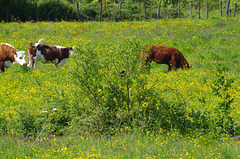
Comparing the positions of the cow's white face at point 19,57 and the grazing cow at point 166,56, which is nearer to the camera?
the cow's white face at point 19,57

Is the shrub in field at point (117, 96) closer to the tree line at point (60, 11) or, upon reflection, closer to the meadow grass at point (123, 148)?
the meadow grass at point (123, 148)

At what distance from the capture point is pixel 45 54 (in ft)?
48.7

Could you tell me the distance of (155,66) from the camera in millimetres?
16234

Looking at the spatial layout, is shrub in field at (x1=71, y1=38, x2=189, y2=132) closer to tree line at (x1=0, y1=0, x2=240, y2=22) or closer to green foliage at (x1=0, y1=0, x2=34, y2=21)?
tree line at (x1=0, y1=0, x2=240, y2=22)

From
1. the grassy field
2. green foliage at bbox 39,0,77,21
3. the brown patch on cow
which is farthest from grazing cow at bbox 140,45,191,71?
green foliage at bbox 39,0,77,21

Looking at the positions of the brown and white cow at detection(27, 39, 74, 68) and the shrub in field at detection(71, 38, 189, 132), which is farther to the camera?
the brown and white cow at detection(27, 39, 74, 68)

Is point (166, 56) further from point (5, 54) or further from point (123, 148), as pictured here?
point (123, 148)

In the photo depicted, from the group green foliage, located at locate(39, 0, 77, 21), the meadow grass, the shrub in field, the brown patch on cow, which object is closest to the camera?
the meadow grass

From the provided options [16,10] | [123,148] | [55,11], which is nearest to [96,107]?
[123,148]

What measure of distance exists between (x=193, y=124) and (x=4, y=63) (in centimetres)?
1055

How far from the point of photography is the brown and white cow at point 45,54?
47.7ft

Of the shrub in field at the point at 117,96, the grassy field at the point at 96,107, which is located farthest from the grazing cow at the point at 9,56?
the shrub in field at the point at 117,96

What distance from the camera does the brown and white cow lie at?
14531mm

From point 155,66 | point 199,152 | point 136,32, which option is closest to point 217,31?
point 136,32
